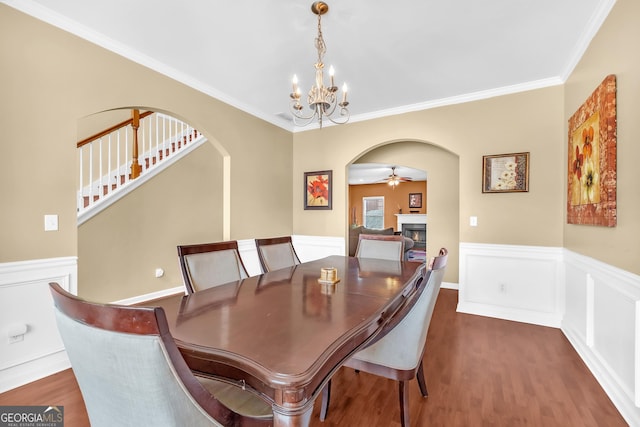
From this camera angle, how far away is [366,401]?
1.83 m

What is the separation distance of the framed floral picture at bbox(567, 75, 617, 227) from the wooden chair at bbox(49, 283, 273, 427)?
249 centimetres

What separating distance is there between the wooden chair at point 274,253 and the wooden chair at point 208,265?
0.80 feet

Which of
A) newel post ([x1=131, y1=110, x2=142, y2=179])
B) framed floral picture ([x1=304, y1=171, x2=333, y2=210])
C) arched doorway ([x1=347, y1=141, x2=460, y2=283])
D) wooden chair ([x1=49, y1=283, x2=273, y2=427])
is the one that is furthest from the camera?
arched doorway ([x1=347, y1=141, x2=460, y2=283])

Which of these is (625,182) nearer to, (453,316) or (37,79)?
(453,316)

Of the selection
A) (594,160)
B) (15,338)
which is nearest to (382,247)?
(594,160)

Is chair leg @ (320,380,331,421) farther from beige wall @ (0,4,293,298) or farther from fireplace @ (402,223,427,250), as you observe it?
fireplace @ (402,223,427,250)

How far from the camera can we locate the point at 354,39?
7.84 ft

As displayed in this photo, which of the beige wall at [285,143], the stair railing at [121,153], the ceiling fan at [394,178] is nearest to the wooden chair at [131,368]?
the beige wall at [285,143]

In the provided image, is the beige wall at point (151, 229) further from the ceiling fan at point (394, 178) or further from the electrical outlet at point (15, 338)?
the ceiling fan at point (394, 178)

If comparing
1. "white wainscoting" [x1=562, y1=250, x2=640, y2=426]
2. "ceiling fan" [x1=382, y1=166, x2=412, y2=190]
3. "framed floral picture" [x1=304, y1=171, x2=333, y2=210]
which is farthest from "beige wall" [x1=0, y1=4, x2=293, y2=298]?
"ceiling fan" [x1=382, y1=166, x2=412, y2=190]

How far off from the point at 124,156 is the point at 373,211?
27.9 ft

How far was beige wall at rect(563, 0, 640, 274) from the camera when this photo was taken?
1.66 m

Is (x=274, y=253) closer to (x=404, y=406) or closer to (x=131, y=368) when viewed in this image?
(x=404, y=406)

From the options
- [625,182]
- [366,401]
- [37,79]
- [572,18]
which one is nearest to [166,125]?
[37,79]
